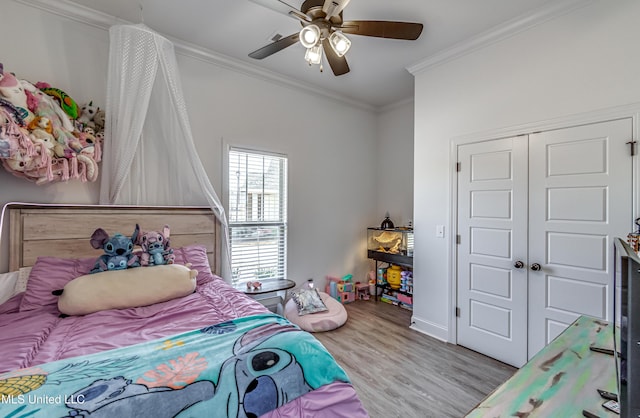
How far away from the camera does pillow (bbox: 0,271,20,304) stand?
183 centimetres

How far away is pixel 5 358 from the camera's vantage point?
113 cm

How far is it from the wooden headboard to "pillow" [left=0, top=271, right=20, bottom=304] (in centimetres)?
7

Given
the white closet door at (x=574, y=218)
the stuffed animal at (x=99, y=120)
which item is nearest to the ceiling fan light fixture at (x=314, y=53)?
the stuffed animal at (x=99, y=120)

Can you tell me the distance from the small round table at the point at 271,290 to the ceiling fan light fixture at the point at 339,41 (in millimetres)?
2288

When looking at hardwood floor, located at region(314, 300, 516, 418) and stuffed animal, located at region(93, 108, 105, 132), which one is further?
stuffed animal, located at region(93, 108, 105, 132)

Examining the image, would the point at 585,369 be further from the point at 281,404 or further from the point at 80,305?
the point at 80,305

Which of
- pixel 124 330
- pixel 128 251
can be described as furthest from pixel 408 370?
pixel 128 251

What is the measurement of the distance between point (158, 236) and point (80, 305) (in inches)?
23.5

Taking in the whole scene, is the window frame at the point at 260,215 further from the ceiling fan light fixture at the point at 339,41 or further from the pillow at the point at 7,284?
the ceiling fan light fixture at the point at 339,41

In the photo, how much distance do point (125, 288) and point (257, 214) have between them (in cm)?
170

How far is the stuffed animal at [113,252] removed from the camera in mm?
1817

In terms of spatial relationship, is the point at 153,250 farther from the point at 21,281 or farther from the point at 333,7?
the point at 333,7

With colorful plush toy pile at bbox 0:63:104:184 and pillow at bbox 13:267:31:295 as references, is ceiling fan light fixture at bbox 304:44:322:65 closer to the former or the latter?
colorful plush toy pile at bbox 0:63:104:184

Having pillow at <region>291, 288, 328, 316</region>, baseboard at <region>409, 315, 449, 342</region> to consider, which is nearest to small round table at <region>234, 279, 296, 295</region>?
pillow at <region>291, 288, 328, 316</region>
